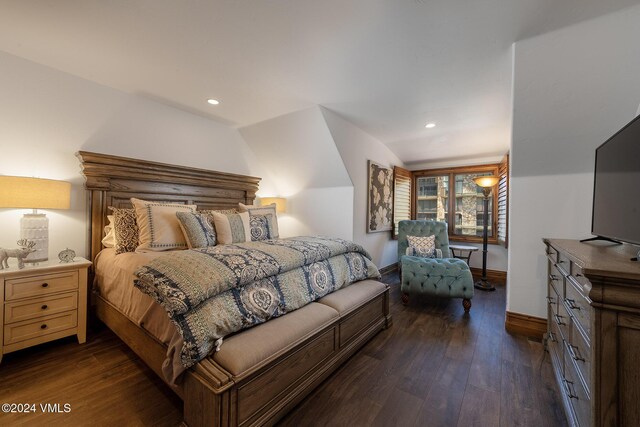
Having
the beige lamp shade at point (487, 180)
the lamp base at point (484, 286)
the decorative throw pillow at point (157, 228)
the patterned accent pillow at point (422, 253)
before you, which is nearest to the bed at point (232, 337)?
the decorative throw pillow at point (157, 228)

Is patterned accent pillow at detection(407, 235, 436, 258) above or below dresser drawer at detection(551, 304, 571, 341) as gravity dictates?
above

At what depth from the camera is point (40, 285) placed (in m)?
1.89

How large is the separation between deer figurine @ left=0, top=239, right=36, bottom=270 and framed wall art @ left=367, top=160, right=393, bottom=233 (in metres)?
3.61

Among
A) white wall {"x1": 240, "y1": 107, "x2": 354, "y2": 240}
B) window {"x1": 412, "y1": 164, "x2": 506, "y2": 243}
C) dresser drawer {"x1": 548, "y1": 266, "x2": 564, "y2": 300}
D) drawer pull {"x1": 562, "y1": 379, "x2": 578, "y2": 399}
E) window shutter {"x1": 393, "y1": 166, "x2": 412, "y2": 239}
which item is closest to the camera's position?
drawer pull {"x1": 562, "y1": 379, "x2": 578, "y2": 399}

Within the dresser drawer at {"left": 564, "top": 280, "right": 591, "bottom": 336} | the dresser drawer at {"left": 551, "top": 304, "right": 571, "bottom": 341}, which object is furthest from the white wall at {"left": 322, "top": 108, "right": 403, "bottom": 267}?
the dresser drawer at {"left": 564, "top": 280, "right": 591, "bottom": 336}

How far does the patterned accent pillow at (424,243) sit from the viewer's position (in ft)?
11.8

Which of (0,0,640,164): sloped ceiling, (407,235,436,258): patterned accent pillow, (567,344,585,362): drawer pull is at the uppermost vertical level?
(0,0,640,164): sloped ceiling

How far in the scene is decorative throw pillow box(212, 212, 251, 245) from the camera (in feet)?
8.11

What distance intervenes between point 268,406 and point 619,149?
2.18m

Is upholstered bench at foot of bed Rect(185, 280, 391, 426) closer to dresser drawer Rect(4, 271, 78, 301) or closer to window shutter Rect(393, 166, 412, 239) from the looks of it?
dresser drawer Rect(4, 271, 78, 301)

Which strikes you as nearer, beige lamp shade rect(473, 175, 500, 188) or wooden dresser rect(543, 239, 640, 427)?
wooden dresser rect(543, 239, 640, 427)

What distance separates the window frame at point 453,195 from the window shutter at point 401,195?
15cm

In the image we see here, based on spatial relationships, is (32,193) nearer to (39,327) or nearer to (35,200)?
(35,200)

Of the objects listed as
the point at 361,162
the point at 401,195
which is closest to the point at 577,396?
the point at 361,162
